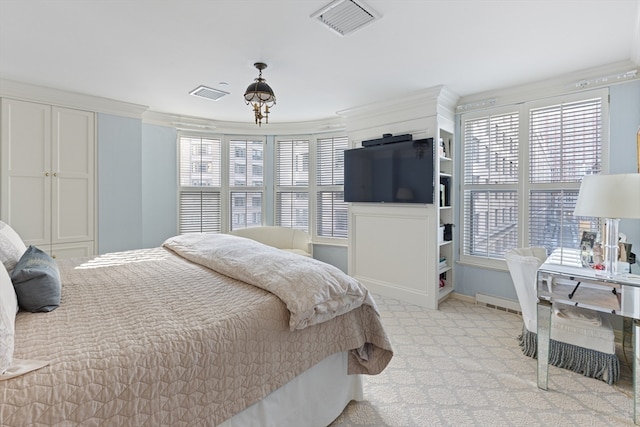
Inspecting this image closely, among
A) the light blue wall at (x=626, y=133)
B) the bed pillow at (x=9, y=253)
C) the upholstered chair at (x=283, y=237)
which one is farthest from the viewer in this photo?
the upholstered chair at (x=283, y=237)

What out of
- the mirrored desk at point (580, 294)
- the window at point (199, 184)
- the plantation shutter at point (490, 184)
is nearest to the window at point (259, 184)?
the window at point (199, 184)

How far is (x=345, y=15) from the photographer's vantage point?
2092 millimetres

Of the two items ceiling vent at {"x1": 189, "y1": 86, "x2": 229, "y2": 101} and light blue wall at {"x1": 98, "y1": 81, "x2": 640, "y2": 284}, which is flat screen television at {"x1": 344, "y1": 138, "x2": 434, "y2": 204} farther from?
ceiling vent at {"x1": 189, "y1": 86, "x2": 229, "y2": 101}

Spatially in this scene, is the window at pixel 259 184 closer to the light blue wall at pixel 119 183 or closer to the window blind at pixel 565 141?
the light blue wall at pixel 119 183

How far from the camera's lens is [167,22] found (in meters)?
2.17

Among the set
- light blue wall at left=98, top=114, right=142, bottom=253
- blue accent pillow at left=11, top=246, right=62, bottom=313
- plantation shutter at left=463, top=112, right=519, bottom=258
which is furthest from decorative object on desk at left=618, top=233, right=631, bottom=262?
light blue wall at left=98, top=114, right=142, bottom=253

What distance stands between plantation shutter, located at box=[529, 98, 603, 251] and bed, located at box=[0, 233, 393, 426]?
2503 millimetres

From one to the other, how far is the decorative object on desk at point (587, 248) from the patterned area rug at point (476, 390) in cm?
82

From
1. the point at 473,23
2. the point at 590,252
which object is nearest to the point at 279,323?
the point at 473,23

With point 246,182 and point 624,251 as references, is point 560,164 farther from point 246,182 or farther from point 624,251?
point 246,182

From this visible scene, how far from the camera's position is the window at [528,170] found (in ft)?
10.1

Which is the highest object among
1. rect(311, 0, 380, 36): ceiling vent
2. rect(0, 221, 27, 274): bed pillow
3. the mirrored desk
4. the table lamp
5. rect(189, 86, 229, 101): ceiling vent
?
rect(189, 86, 229, 101): ceiling vent

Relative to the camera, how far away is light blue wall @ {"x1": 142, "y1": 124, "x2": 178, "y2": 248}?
4.51 meters

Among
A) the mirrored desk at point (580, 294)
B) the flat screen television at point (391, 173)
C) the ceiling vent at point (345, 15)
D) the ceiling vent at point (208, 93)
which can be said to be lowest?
the mirrored desk at point (580, 294)
